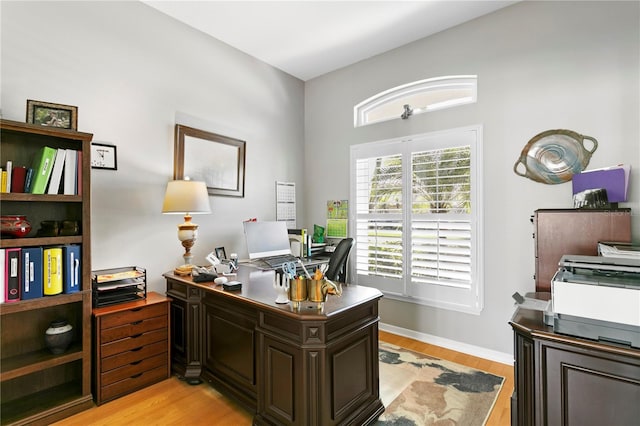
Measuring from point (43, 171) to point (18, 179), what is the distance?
0.45 ft

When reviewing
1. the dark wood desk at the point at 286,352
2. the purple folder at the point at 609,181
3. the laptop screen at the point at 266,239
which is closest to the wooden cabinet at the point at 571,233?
the purple folder at the point at 609,181

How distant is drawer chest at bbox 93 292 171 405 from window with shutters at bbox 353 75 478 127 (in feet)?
9.43

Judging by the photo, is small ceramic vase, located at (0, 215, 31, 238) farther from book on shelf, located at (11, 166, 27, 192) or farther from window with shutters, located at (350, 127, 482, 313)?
window with shutters, located at (350, 127, 482, 313)

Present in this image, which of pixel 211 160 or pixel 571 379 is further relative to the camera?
pixel 211 160

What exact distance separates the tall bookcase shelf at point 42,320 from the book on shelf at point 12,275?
0.04 metres

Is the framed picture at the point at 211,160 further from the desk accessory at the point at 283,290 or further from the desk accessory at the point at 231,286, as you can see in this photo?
the desk accessory at the point at 283,290

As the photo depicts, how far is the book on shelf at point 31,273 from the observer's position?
1.88 meters

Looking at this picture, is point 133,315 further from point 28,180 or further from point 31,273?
point 28,180

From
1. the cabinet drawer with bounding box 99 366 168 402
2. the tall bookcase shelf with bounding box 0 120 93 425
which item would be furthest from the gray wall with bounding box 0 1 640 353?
the cabinet drawer with bounding box 99 366 168 402

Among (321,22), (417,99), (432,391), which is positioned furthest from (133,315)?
(417,99)

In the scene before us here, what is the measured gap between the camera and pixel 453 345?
9.87 ft

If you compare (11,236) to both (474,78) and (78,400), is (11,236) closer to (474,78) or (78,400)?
(78,400)

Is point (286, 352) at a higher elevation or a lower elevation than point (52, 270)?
lower

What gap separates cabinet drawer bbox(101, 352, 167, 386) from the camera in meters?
2.14
